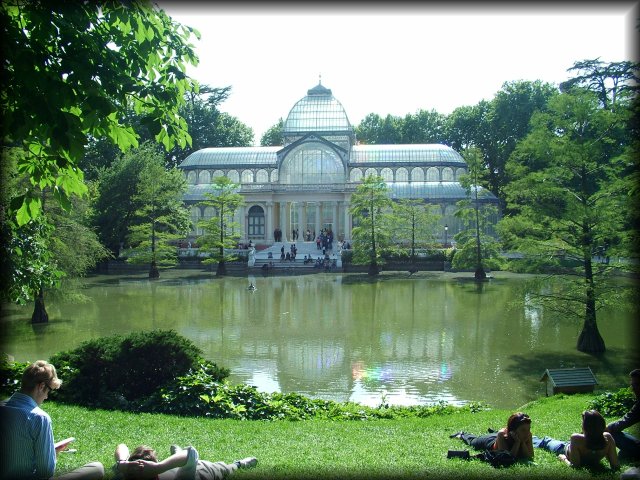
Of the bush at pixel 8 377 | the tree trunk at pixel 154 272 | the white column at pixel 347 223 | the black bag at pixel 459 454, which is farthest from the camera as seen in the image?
the white column at pixel 347 223

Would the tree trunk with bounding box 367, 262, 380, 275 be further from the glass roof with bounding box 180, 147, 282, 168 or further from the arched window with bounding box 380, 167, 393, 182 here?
the glass roof with bounding box 180, 147, 282, 168

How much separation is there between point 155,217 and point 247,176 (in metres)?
17.0

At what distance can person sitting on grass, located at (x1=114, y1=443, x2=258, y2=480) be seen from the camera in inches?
191

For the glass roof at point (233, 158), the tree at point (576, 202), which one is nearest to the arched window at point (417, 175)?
the glass roof at point (233, 158)

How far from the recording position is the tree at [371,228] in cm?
3625

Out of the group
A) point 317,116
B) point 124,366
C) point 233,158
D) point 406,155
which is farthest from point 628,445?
point 317,116

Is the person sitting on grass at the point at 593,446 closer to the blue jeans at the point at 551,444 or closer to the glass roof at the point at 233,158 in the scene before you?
the blue jeans at the point at 551,444

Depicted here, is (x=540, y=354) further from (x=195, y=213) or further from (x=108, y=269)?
(x=195, y=213)

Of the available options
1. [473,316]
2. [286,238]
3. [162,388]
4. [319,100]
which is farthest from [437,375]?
[319,100]

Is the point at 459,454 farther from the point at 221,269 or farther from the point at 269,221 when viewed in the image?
the point at 269,221

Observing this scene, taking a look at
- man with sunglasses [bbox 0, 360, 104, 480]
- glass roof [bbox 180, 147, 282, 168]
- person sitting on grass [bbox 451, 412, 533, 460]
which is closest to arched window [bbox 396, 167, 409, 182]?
glass roof [bbox 180, 147, 282, 168]

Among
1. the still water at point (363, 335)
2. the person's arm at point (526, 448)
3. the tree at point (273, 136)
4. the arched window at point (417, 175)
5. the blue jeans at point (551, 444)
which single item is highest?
the tree at point (273, 136)

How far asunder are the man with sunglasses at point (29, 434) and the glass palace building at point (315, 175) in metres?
46.0

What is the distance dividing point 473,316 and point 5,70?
18.2 m
